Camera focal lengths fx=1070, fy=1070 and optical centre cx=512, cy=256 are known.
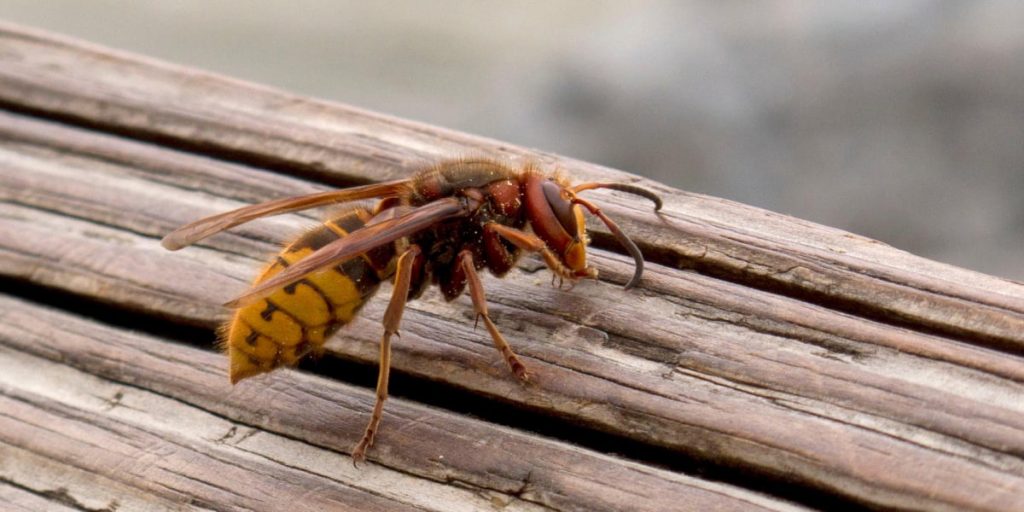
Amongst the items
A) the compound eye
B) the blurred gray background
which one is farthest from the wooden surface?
the blurred gray background

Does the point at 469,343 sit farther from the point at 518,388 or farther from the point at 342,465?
the point at 342,465

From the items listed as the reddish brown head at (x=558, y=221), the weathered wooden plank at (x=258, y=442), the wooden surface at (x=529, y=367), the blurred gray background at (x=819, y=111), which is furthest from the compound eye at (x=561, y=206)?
the blurred gray background at (x=819, y=111)

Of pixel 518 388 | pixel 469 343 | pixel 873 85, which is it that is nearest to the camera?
pixel 518 388

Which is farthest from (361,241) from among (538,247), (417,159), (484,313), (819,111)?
(819,111)

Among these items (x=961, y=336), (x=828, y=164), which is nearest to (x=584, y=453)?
(x=961, y=336)

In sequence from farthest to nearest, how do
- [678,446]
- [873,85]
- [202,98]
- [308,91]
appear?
[308,91]
[873,85]
[202,98]
[678,446]

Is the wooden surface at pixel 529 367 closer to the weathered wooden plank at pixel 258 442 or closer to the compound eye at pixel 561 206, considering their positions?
the weathered wooden plank at pixel 258 442
